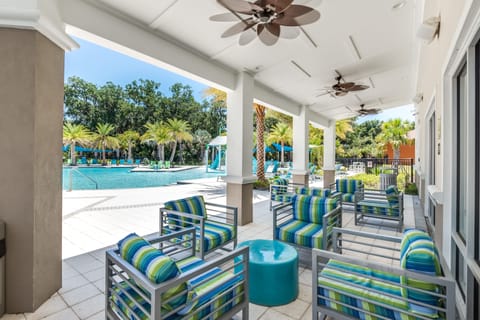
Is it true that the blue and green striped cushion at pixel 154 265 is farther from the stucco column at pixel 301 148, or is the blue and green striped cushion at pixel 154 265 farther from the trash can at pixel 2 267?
the stucco column at pixel 301 148

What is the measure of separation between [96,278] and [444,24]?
4.79m

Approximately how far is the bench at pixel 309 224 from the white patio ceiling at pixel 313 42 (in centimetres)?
264

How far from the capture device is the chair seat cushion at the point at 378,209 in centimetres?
495

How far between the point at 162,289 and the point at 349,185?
19.5ft

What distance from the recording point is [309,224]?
3648 mm

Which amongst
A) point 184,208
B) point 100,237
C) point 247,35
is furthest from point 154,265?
point 100,237

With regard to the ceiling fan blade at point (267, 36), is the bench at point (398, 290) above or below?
below

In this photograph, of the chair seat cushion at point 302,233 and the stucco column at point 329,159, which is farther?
the stucco column at point 329,159

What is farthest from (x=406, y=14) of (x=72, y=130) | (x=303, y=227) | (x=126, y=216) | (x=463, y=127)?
(x=72, y=130)

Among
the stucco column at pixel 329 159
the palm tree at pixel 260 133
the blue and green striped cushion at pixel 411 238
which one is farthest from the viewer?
the stucco column at pixel 329 159

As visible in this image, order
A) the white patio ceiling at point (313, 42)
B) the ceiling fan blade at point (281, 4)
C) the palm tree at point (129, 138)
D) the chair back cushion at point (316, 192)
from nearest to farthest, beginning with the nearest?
the ceiling fan blade at point (281, 4), the white patio ceiling at point (313, 42), the chair back cushion at point (316, 192), the palm tree at point (129, 138)

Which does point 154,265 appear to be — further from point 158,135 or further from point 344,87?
point 158,135

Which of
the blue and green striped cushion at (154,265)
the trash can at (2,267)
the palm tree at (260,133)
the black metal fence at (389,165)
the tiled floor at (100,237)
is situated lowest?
the tiled floor at (100,237)

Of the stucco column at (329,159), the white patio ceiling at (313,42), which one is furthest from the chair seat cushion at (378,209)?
the stucco column at (329,159)
